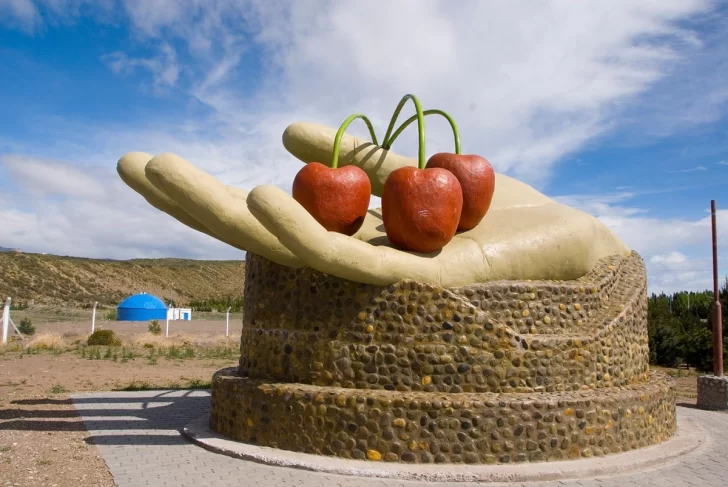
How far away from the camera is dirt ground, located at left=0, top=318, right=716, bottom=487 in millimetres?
6566

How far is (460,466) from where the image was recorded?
6465 mm

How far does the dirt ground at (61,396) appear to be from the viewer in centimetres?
657

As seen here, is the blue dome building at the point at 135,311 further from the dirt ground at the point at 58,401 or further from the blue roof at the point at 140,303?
the dirt ground at the point at 58,401

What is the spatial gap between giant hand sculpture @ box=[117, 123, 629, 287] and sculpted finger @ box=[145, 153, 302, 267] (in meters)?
0.01

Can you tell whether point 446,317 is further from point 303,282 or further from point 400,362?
point 303,282

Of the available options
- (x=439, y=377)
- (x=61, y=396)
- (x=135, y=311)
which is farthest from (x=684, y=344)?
(x=135, y=311)

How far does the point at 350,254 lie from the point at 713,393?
8538 millimetres

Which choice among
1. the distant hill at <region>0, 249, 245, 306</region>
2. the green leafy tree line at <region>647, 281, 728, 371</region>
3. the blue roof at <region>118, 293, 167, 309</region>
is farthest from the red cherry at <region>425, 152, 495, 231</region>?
the distant hill at <region>0, 249, 245, 306</region>

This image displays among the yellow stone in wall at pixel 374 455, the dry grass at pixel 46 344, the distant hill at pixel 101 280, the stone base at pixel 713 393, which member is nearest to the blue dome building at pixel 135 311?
the dry grass at pixel 46 344

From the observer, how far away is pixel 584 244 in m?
8.11

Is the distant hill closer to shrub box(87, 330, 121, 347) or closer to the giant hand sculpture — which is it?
shrub box(87, 330, 121, 347)

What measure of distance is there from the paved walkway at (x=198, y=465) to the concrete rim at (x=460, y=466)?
0.31 ft

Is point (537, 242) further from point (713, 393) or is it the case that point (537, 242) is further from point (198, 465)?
point (713, 393)

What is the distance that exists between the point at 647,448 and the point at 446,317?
2.95 metres
